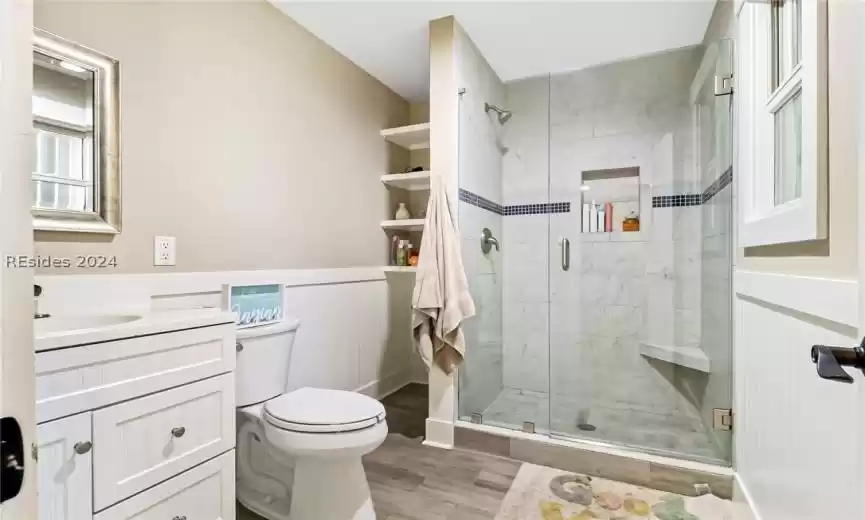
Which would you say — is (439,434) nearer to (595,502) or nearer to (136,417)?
(595,502)

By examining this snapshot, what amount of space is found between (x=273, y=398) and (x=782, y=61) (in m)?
2.12

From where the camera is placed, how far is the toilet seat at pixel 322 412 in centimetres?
138

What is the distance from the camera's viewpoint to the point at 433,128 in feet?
7.20

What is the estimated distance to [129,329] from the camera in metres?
1.03

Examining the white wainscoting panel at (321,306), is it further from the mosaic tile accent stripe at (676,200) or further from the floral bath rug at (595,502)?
the mosaic tile accent stripe at (676,200)

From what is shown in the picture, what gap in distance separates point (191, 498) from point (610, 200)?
2.78 m

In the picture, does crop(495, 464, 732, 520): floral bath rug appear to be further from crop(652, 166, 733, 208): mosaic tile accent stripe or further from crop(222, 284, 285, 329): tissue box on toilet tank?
crop(652, 166, 733, 208): mosaic tile accent stripe

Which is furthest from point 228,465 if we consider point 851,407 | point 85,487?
point 851,407

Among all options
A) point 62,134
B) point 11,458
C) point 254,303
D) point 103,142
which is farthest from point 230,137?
point 11,458

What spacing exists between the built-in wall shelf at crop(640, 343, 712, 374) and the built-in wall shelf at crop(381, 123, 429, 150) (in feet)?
6.72

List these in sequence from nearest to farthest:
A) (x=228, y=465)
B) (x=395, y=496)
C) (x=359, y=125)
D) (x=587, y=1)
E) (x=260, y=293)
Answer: (x=228, y=465) < (x=395, y=496) < (x=260, y=293) < (x=587, y=1) < (x=359, y=125)

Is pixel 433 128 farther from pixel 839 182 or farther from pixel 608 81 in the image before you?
pixel 839 182

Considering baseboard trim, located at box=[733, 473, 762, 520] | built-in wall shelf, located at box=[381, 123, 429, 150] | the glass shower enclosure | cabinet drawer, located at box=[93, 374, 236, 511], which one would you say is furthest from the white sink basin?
baseboard trim, located at box=[733, 473, 762, 520]

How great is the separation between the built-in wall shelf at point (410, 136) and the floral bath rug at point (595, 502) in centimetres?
207
